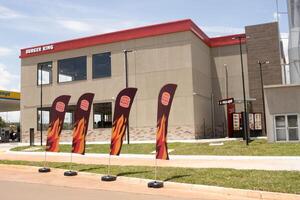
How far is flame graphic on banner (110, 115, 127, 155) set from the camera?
611 inches

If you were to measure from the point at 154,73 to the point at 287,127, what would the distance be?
15265 millimetres

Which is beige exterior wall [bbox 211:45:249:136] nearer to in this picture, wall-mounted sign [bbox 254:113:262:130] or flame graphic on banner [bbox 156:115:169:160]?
wall-mounted sign [bbox 254:113:262:130]

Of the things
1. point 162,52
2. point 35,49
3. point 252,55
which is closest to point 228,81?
point 252,55

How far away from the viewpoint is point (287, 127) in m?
30.1

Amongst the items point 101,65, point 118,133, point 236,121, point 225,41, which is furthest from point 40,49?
point 118,133

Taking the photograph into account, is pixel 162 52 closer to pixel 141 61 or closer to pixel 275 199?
pixel 141 61

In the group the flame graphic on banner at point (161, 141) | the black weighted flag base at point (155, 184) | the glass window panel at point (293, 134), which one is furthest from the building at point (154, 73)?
the black weighted flag base at point (155, 184)

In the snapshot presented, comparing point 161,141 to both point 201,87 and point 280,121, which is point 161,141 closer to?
point 280,121

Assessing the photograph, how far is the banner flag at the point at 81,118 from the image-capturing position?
17406 mm

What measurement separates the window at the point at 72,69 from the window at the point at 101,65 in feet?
4.60

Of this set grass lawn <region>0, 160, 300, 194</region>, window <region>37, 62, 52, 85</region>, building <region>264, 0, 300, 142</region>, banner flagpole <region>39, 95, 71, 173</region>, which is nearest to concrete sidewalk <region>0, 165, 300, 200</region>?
grass lawn <region>0, 160, 300, 194</region>

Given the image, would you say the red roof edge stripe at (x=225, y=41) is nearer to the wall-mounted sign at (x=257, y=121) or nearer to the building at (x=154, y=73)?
the building at (x=154, y=73)

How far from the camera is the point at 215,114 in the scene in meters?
46.7

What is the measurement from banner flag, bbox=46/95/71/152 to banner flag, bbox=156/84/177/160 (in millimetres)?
5805
